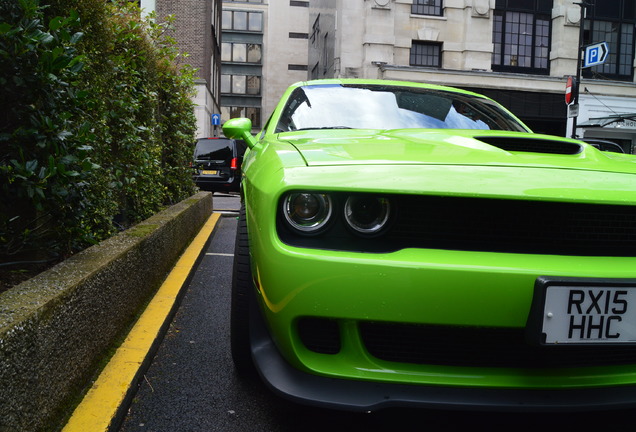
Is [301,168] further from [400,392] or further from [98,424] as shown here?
[98,424]

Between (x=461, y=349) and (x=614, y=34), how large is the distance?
2476cm

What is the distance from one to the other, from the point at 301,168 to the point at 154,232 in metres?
2.20

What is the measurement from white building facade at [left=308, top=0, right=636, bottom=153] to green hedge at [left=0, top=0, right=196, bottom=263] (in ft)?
58.2

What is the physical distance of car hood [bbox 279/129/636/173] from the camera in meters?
2.02

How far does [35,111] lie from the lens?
2.36 meters

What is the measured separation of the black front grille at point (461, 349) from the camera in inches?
72.2

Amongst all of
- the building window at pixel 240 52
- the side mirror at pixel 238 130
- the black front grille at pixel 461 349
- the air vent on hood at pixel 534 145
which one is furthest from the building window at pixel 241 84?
the black front grille at pixel 461 349

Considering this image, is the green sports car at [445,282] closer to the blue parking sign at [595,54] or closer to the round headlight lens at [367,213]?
the round headlight lens at [367,213]

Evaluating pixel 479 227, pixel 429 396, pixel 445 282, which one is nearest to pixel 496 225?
pixel 479 227

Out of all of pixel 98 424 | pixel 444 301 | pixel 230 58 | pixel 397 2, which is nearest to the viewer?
pixel 444 301

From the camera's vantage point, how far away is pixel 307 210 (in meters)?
1.88

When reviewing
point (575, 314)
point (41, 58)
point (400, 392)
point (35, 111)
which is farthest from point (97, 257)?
point (575, 314)

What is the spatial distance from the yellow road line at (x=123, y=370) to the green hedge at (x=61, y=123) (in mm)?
537

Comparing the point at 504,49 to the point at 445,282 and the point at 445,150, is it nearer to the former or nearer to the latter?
the point at 445,150
